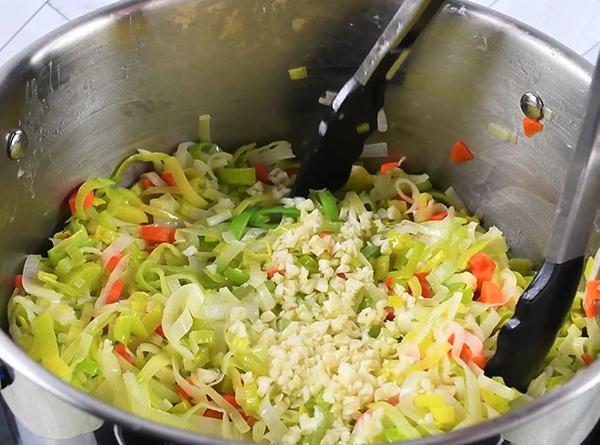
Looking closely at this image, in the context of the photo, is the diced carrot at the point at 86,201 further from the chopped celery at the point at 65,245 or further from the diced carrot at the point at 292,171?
the diced carrot at the point at 292,171

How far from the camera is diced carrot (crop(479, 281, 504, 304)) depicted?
1074 mm

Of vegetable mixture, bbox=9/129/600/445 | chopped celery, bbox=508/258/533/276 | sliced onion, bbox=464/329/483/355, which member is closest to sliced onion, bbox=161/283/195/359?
vegetable mixture, bbox=9/129/600/445

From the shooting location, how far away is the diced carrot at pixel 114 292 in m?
1.06

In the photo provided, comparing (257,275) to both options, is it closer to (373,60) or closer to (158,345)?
(158,345)

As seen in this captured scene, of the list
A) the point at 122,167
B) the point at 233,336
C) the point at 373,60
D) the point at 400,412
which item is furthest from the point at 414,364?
the point at 122,167

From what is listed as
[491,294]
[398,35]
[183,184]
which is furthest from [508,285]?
[183,184]

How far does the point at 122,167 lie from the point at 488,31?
521 mm

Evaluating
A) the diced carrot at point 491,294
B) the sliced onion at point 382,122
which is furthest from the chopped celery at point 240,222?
the diced carrot at point 491,294

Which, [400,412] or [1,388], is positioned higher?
[1,388]

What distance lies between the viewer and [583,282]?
1051mm

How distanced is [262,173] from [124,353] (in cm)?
39

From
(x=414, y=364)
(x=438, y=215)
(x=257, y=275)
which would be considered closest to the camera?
(x=414, y=364)

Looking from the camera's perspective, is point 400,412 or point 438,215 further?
point 438,215

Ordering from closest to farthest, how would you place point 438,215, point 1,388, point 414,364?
point 1,388 < point 414,364 < point 438,215
